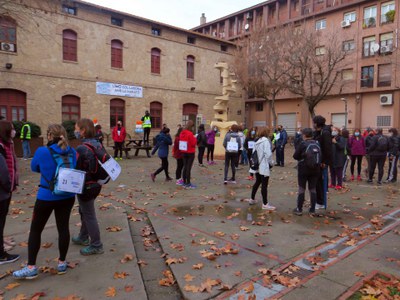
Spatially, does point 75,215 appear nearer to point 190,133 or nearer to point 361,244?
point 190,133

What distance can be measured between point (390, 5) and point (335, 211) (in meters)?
31.1

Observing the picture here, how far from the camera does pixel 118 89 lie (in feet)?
81.1

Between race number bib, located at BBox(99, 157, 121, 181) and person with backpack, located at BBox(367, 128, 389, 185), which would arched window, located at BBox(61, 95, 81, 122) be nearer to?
person with backpack, located at BBox(367, 128, 389, 185)

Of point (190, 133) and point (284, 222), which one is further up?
point (190, 133)

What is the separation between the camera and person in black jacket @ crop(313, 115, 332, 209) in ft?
21.9

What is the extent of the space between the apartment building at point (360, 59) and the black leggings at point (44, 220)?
1144 inches

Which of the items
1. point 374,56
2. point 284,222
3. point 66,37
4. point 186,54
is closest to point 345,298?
point 284,222

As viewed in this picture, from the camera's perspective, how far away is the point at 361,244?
4.81m

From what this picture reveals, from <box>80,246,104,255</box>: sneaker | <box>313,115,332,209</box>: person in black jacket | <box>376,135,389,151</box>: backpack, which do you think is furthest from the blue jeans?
<box>376,135,389,151</box>: backpack

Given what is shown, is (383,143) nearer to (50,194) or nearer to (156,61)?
(50,194)

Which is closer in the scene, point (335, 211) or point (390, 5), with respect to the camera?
point (335, 211)

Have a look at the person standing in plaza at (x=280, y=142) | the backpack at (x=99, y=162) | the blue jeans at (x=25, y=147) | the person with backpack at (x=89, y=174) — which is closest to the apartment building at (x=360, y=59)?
the person standing in plaza at (x=280, y=142)

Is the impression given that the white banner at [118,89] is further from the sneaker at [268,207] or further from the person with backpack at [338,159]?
the sneaker at [268,207]

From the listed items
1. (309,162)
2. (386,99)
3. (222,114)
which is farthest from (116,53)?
(386,99)
